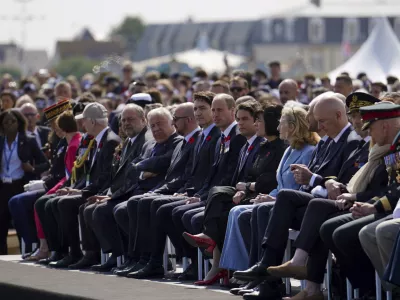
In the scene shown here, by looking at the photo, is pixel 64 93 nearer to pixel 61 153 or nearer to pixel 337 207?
pixel 61 153

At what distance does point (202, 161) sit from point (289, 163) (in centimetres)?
153

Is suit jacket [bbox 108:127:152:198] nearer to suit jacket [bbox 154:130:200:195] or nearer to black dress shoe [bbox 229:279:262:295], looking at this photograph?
suit jacket [bbox 154:130:200:195]

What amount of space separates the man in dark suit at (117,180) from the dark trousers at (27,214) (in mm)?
1545

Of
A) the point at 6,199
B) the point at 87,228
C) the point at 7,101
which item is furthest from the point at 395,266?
the point at 7,101

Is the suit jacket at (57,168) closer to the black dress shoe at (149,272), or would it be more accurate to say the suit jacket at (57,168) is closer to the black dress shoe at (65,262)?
the black dress shoe at (65,262)

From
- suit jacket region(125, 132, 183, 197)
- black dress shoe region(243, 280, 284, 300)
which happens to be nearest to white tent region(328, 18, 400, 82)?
suit jacket region(125, 132, 183, 197)

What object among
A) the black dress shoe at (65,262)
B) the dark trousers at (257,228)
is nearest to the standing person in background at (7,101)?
the black dress shoe at (65,262)

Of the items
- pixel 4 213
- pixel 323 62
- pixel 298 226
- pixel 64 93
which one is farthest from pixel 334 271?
pixel 323 62

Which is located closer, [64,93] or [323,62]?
[64,93]

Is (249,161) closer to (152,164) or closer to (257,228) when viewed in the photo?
(257,228)

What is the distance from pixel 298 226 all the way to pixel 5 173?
6.98 meters

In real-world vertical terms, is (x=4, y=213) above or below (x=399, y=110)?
below

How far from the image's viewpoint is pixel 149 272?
1351cm

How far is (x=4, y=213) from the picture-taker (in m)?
17.6
